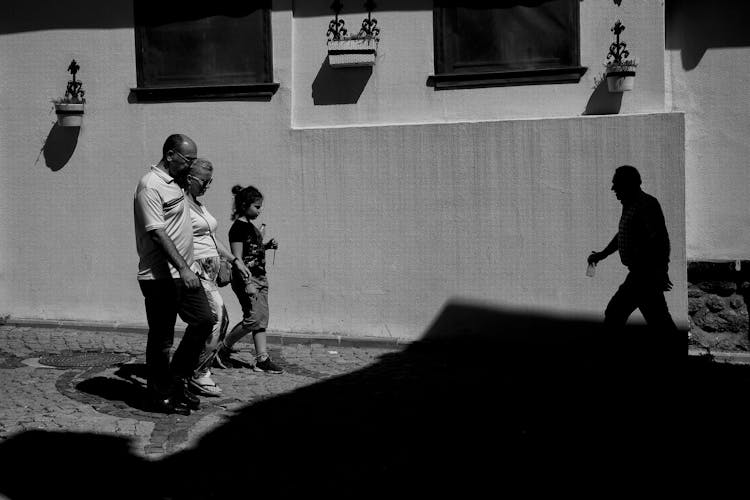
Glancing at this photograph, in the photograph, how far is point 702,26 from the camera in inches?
395

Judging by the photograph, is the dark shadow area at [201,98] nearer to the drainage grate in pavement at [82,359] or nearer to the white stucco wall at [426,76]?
the white stucco wall at [426,76]

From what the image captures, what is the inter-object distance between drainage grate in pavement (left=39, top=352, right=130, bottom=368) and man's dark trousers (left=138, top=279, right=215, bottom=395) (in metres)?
1.95

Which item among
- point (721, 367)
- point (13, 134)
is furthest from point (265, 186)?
point (721, 367)

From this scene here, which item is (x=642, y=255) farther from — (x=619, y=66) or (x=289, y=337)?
(x=289, y=337)

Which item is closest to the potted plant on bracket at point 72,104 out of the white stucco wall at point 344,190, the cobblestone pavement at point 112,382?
the white stucco wall at point 344,190

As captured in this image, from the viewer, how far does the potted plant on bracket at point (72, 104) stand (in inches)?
425

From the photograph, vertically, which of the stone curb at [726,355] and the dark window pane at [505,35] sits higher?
the dark window pane at [505,35]

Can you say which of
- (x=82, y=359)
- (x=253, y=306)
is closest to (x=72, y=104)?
(x=82, y=359)

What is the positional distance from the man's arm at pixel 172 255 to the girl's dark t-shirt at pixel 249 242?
A: 1718mm

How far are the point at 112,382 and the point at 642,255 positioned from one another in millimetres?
4642

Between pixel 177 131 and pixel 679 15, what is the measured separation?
17.8ft

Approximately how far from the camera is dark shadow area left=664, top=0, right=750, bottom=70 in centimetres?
994

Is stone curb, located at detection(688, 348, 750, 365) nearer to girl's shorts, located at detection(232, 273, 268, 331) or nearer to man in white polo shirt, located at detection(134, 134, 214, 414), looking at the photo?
girl's shorts, located at detection(232, 273, 268, 331)

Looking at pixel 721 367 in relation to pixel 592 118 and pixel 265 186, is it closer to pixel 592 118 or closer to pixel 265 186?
pixel 592 118
